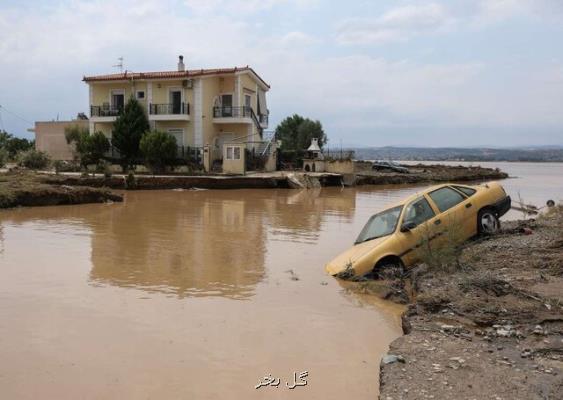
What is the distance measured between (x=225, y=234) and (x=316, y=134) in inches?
1985

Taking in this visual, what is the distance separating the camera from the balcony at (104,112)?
137 ft

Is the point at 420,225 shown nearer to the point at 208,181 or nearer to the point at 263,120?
the point at 208,181

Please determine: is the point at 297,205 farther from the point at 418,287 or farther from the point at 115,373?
the point at 115,373

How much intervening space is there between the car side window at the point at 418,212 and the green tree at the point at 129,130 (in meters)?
32.3

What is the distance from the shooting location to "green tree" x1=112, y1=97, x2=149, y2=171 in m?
39.3

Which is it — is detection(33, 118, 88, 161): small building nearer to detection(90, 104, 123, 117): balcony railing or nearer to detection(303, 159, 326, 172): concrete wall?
detection(90, 104, 123, 117): balcony railing

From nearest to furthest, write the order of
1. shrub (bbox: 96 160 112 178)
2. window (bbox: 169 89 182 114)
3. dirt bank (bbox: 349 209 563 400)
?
dirt bank (bbox: 349 209 563 400), shrub (bbox: 96 160 112 178), window (bbox: 169 89 182 114)

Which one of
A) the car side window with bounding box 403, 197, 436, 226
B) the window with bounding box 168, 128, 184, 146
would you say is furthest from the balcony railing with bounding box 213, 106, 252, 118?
the car side window with bounding box 403, 197, 436, 226

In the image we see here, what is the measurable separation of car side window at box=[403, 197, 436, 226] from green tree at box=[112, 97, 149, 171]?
106 ft

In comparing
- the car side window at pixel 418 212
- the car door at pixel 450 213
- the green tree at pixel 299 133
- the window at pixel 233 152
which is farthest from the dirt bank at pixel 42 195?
the green tree at pixel 299 133

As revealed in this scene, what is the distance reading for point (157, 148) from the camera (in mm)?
36594

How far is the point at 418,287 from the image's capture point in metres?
8.21

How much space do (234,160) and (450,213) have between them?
28169 mm

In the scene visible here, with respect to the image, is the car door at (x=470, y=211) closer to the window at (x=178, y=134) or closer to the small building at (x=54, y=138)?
the window at (x=178, y=134)
